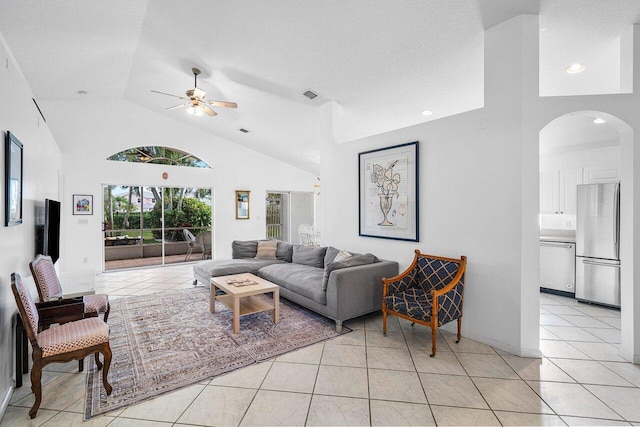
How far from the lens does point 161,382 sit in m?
2.33

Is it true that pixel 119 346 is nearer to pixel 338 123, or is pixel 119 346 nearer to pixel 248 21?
pixel 248 21

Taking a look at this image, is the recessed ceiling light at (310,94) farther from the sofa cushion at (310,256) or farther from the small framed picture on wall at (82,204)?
the small framed picture on wall at (82,204)

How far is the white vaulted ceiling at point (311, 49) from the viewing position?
2.73 metres

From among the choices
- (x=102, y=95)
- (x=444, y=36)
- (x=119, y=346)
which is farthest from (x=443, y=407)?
(x=102, y=95)

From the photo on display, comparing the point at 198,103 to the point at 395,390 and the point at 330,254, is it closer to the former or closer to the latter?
the point at 330,254

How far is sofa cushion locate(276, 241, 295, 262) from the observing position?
5.42m

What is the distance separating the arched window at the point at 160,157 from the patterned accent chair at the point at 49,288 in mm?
4272

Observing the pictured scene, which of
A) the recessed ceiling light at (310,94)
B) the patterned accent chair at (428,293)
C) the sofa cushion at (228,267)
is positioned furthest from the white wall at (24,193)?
the recessed ceiling light at (310,94)

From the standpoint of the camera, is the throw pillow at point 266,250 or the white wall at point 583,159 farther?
the throw pillow at point 266,250

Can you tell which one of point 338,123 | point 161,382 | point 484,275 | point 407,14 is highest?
point 407,14

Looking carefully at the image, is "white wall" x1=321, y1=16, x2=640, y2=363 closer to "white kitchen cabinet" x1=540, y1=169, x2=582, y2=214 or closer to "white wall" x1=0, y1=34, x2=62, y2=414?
"white kitchen cabinet" x1=540, y1=169, x2=582, y2=214

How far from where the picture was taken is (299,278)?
4008 millimetres

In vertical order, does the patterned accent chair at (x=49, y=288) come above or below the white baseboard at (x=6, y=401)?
above

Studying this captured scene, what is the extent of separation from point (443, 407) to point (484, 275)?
4.72 ft
